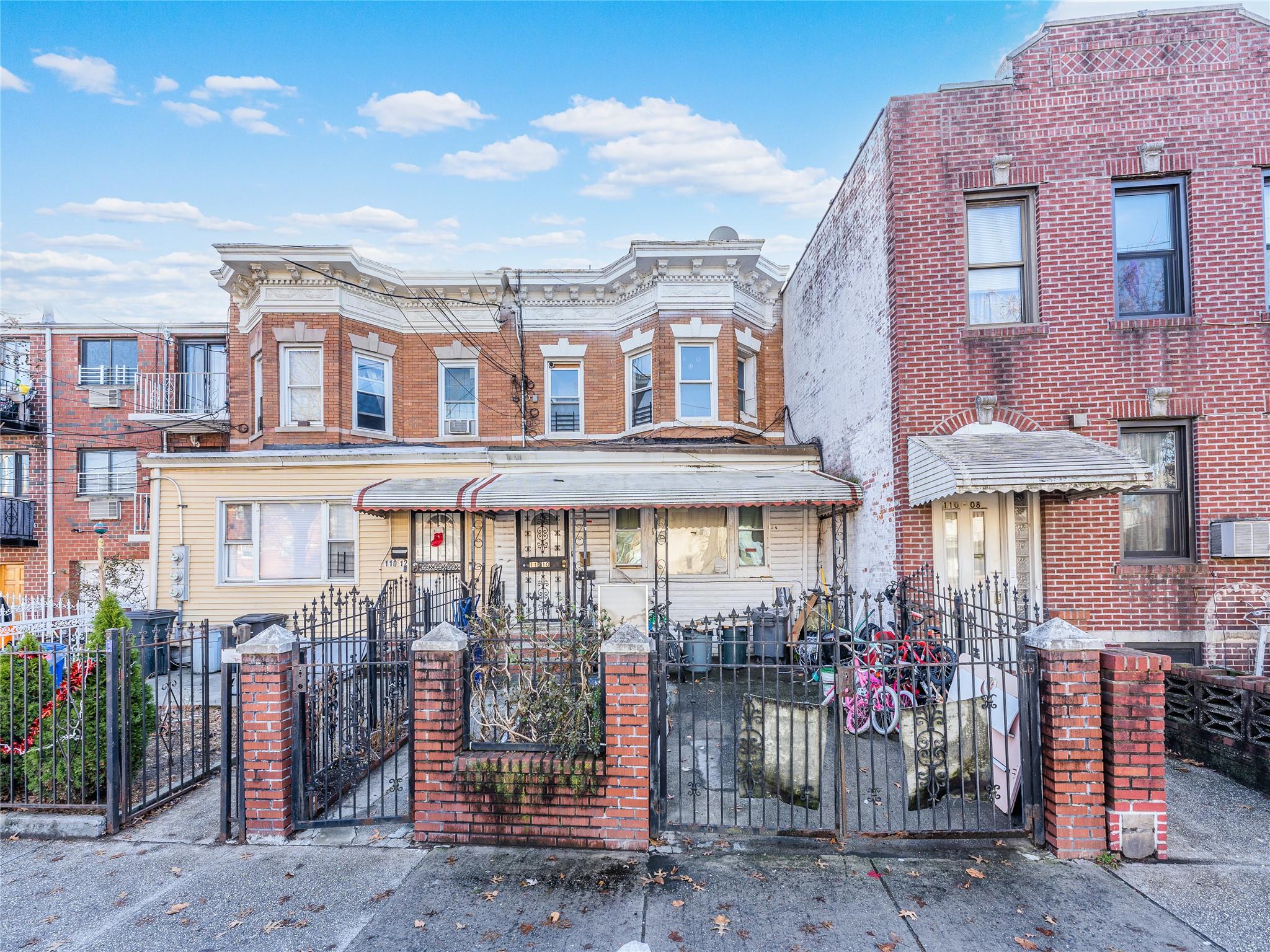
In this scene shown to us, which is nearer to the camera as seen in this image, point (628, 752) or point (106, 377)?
point (628, 752)

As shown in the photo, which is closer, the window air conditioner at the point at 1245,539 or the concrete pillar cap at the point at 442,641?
the concrete pillar cap at the point at 442,641

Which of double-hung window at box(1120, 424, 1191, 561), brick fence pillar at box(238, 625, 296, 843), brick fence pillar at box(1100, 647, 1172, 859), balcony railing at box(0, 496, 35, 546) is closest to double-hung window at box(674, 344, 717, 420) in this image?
double-hung window at box(1120, 424, 1191, 561)

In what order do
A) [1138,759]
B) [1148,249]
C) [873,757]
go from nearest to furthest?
[1138,759] → [873,757] → [1148,249]

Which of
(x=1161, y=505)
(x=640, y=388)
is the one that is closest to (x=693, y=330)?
(x=640, y=388)

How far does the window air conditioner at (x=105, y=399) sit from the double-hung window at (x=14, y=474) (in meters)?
2.52

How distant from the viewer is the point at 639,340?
13.5 meters

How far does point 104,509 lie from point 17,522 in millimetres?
1868

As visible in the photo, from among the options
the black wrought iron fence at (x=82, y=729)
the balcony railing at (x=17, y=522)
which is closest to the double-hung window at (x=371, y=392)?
the black wrought iron fence at (x=82, y=729)

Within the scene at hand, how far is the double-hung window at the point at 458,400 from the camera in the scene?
1402 centimetres

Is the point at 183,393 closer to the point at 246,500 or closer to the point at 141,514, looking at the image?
the point at 141,514

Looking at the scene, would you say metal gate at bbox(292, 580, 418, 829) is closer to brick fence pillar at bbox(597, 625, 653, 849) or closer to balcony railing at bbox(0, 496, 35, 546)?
brick fence pillar at bbox(597, 625, 653, 849)

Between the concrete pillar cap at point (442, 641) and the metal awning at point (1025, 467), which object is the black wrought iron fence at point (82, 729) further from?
the metal awning at point (1025, 467)

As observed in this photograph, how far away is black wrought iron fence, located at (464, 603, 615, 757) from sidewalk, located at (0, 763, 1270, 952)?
75 centimetres

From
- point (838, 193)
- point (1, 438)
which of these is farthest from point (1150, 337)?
point (1, 438)
